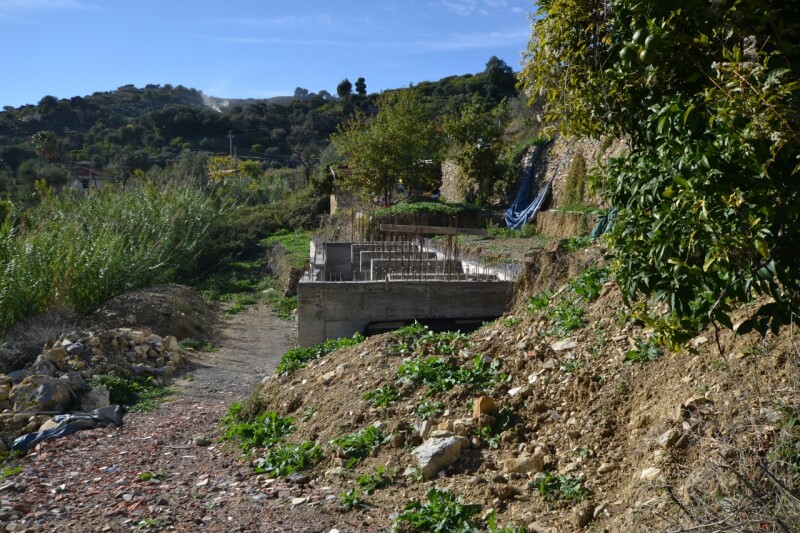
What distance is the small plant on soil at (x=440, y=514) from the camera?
3.99m

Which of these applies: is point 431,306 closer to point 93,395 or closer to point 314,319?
point 314,319

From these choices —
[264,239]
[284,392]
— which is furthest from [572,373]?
[264,239]

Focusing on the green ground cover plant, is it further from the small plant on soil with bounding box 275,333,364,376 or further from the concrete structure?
the small plant on soil with bounding box 275,333,364,376

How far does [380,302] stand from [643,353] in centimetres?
680

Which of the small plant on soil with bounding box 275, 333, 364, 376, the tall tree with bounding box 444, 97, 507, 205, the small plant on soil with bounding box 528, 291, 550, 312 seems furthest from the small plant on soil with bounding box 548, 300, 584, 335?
the tall tree with bounding box 444, 97, 507, 205

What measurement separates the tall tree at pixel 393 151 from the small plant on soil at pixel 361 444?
22271 mm

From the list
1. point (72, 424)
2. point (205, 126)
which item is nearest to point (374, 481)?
point (72, 424)

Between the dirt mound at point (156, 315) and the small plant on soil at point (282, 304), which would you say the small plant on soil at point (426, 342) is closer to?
the dirt mound at point (156, 315)

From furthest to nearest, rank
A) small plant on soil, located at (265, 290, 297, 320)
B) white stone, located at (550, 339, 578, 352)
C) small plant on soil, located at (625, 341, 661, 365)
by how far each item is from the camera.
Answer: small plant on soil, located at (265, 290, 297, 320)
white stone, located at (550, 339, 578, 352)
small plant on soil, located at (625, 341, 661, 365)

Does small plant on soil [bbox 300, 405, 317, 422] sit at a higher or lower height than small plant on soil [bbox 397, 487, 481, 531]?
lower

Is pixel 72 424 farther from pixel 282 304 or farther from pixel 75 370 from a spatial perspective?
pixel 282 304

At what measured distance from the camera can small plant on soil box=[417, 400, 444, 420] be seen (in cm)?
526

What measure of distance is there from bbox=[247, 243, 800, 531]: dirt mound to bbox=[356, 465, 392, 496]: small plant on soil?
57 millimetres

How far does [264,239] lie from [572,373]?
23.3 meters
